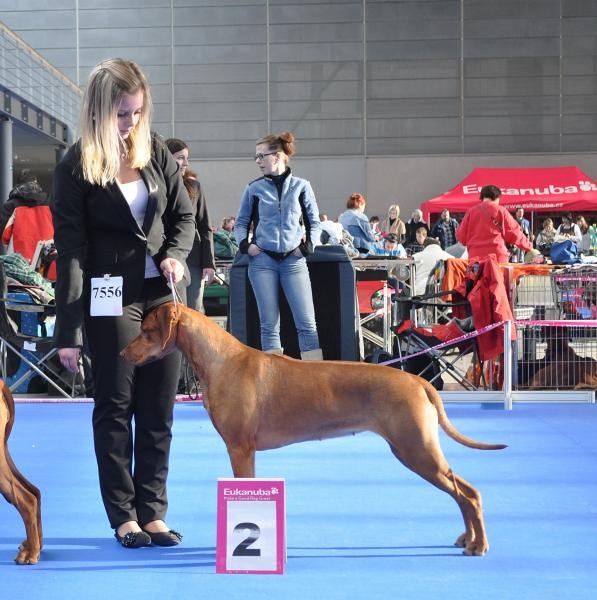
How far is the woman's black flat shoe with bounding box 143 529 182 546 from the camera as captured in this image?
3135 millimetres

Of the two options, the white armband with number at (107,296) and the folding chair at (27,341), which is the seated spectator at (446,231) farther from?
the white armband with number at (107,296)

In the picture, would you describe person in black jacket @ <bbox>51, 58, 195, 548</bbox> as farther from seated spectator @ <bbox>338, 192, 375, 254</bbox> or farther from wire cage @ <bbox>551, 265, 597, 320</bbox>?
seated spectator @ <bbox>338, 192, 375, 254</bbox>

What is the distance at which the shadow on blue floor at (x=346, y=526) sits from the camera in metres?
2.69

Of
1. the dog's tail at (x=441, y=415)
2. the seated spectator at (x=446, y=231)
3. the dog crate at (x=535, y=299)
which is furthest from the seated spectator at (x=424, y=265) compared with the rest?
the seated spectator at (x=446, y=231)

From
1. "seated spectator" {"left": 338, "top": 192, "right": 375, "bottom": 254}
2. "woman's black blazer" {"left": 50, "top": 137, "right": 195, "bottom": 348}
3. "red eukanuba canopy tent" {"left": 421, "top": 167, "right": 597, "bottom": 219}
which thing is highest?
"red eukanuba canopy tent" {"left": 421, "top": 167, "right": 597, "bottom": 219}

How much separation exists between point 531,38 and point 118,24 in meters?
9.64

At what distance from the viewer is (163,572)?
2.84 m

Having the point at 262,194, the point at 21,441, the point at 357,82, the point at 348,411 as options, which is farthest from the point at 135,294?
the point at 357,82

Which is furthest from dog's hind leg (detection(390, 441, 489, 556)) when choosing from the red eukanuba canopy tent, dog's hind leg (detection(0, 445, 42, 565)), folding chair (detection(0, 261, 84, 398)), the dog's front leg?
the red eukanuba canopy tent

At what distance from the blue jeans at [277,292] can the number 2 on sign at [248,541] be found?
11.6ft

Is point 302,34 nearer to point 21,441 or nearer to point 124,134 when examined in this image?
point 21,441

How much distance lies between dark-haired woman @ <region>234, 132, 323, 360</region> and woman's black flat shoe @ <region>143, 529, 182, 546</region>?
316 centimetres

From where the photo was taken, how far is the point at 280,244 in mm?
6301

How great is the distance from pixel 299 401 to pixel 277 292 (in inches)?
136
